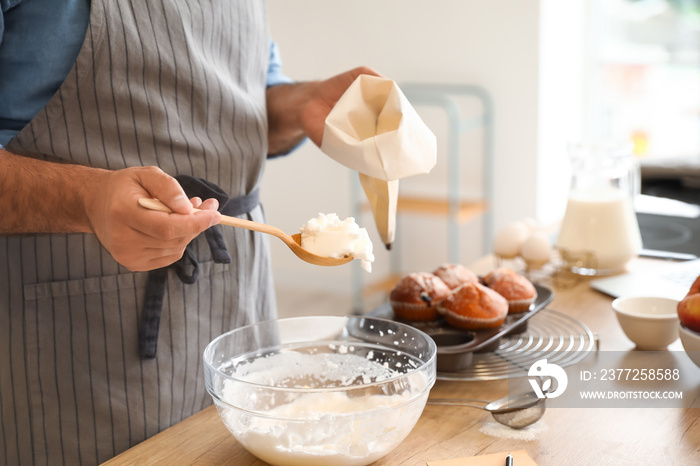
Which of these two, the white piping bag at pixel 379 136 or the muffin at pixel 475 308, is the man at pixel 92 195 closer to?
the white piping bag at pixel 379 136

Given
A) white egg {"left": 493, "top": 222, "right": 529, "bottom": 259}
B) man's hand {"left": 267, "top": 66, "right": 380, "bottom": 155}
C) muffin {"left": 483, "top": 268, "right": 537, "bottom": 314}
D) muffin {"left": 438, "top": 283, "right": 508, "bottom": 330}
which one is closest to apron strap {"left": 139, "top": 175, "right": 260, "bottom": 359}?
man's hand {"left": 267, "top": 66, "right": 380, "bottom": 155}

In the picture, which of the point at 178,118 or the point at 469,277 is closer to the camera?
the point at 178,118

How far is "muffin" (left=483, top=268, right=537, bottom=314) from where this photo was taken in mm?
1173

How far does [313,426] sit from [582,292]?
82 centimetres

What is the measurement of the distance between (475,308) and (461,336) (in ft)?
0.15

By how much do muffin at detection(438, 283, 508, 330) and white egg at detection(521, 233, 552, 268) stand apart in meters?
0.43

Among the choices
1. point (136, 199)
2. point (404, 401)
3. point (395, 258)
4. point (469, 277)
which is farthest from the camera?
point (395, 258)

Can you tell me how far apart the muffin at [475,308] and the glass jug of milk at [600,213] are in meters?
0.50

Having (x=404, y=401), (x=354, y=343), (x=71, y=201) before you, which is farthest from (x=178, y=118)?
(x=404, y=401)

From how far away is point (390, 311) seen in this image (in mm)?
1205

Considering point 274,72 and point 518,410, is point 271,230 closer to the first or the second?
point 518,410

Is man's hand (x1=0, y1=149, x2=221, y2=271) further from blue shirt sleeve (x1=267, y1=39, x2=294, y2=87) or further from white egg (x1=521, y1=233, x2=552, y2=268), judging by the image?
white egg (x1=521, y1=233, x2=552, y2=268)

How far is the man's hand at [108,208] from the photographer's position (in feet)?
2.39

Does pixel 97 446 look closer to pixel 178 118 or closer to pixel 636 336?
pixel 178 118
